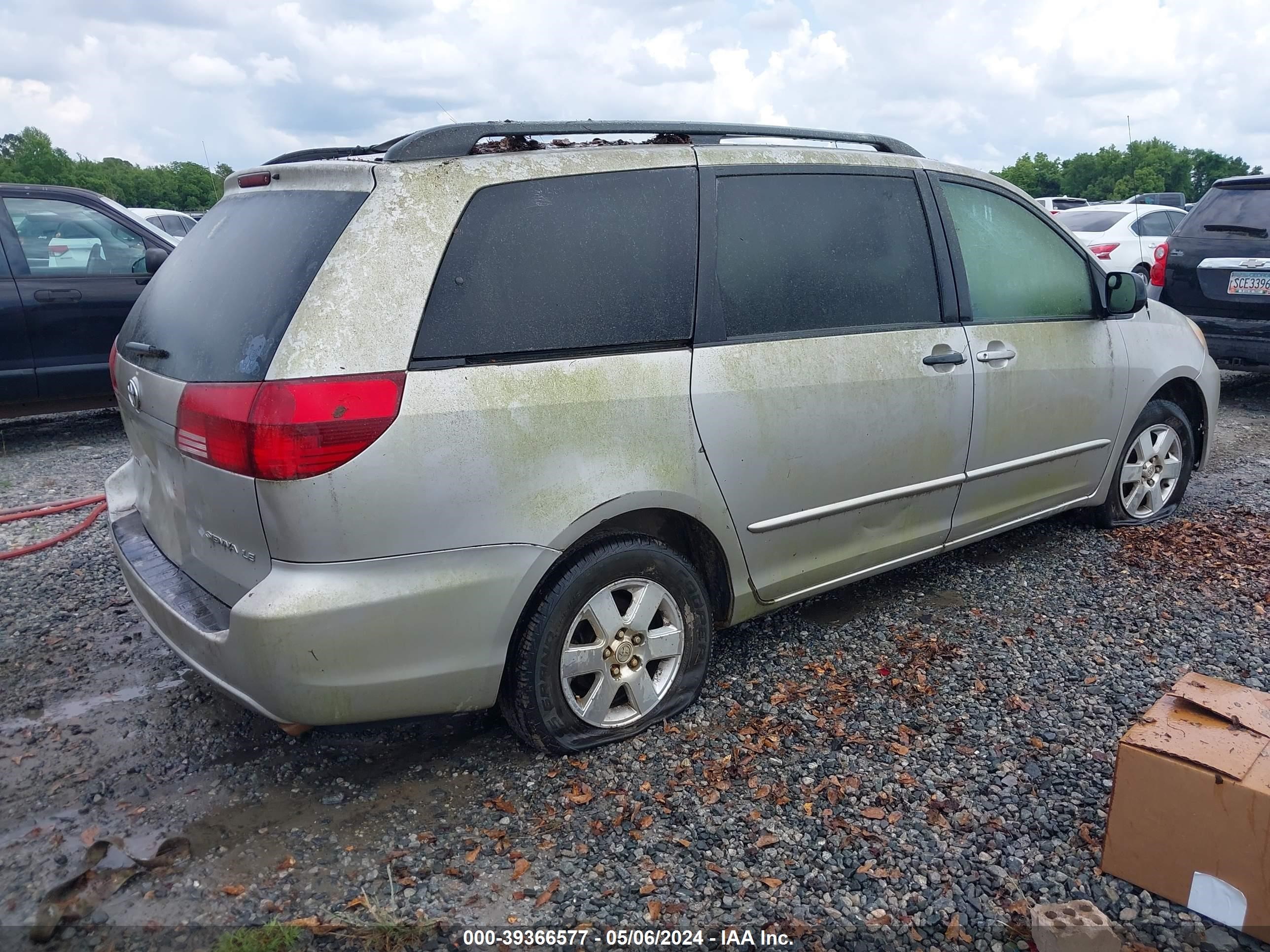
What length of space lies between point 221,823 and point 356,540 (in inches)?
37.0

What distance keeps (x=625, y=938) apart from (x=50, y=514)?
14.5 feet

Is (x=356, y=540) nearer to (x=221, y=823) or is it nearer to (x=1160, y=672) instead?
(x=221, y=823)

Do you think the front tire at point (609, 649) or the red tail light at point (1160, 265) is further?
the red tail light at point (1160, 265)

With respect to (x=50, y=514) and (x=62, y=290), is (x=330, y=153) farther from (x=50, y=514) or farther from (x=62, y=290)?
(x=62, y=290)

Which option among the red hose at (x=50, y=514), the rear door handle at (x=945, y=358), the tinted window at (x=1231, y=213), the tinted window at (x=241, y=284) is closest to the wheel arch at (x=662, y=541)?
the tinted window at (x=241, y=284)

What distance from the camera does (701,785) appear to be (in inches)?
112

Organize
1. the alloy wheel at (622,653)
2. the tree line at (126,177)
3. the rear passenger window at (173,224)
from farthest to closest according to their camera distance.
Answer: the tree line at (126,177)
the rear passenger window at (173,224)
the alloy wheel at (622,653)

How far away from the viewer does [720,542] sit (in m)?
3.11

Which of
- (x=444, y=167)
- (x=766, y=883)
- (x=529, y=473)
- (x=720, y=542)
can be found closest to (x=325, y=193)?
(x=444, y=167)

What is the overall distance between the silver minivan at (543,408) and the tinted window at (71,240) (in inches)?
169

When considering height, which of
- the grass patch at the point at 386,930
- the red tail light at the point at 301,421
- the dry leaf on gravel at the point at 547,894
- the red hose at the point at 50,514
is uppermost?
the red tail light at the point at 301,421

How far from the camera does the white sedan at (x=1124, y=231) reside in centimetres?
1319

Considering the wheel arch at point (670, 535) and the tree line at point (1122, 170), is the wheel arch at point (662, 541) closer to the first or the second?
the wheel arch at point (670, 535)

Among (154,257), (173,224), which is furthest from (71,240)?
(173,224)
